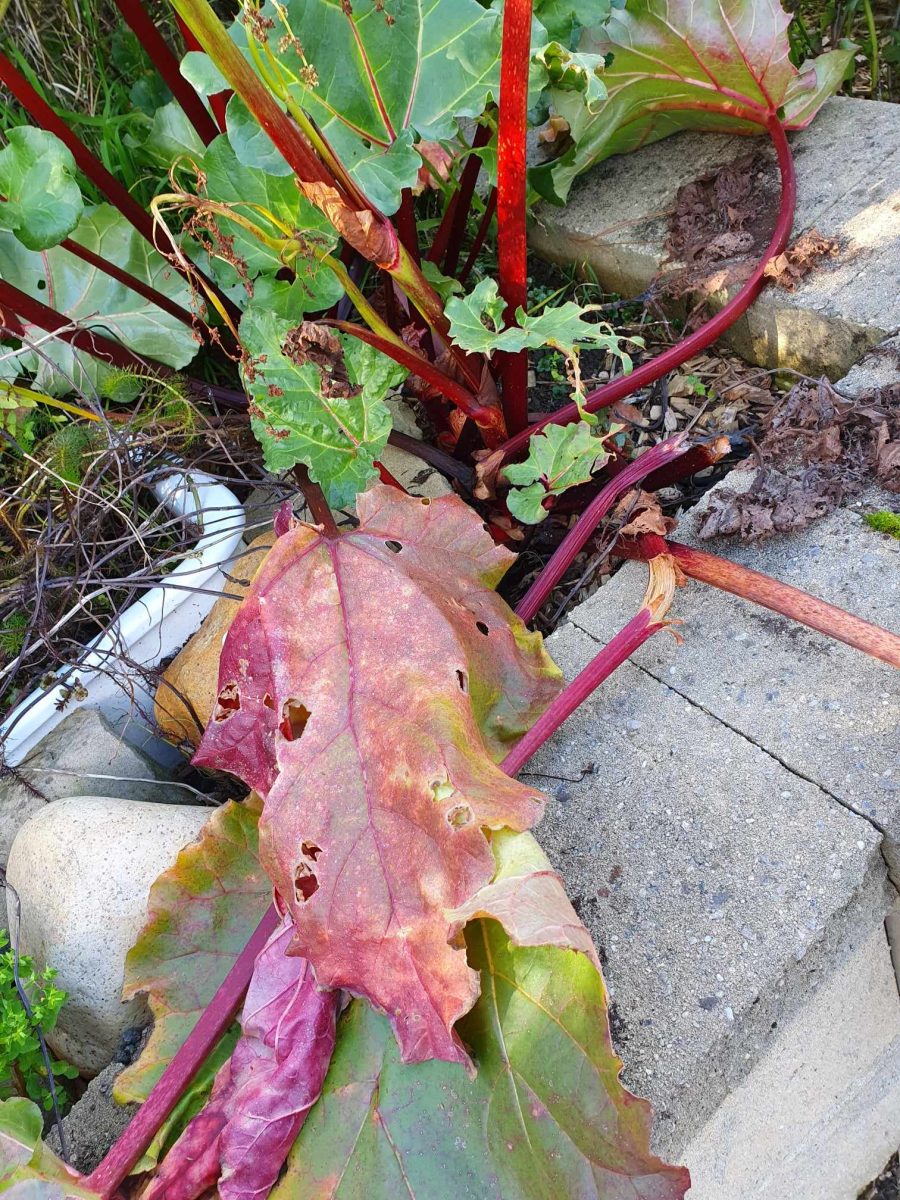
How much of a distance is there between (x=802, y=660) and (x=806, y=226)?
3.33 ft

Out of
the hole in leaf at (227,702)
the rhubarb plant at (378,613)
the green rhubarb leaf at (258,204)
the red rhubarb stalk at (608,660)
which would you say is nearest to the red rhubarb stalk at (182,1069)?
the rhubarb plant at (378,613)

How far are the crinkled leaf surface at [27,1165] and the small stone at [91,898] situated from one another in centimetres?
33

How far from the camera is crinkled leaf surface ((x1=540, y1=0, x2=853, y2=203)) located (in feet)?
6.09

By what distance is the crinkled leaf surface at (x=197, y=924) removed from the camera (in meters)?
1.28

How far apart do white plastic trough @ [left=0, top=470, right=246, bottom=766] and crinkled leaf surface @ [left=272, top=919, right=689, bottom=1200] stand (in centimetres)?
86

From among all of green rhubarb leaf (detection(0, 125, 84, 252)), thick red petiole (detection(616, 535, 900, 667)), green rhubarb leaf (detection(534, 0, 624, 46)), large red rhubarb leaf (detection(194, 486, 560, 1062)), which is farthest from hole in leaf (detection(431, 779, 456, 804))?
green rhubarb leaf (detection(534, 0, 624, 46))

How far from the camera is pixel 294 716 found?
1.27m

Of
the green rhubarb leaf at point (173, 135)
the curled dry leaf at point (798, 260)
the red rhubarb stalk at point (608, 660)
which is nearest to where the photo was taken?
the red rhubarb stalk at point (608, 660)

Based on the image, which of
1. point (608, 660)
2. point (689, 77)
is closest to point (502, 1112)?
point (608, 660)

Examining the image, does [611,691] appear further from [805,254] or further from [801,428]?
[805,254]

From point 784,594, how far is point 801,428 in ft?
1.30

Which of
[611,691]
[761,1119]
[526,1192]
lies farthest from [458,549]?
[761,1119]

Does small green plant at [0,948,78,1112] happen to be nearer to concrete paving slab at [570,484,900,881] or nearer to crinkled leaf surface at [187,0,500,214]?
concrete paving slab at [570,484,900,881]

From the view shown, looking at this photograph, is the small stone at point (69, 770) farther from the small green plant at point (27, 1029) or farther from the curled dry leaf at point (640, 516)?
the curled dry leaf at point (640, 516)
